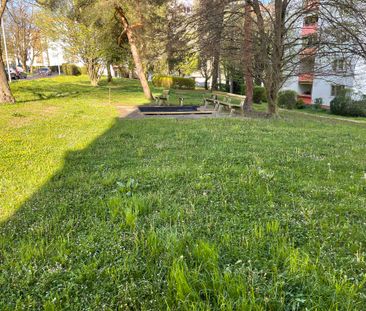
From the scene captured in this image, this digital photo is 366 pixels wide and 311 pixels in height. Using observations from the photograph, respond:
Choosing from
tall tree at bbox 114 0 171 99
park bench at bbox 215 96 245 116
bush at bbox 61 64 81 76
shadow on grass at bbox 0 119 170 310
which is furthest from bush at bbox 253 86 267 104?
bush at bbox 61 64 81 76

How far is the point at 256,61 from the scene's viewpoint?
12.7m

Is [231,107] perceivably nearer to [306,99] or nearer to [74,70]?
[306,99]

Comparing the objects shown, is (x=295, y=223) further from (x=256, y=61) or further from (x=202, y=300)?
(x=256, y=61)

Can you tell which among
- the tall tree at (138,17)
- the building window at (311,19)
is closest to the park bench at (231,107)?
the building window at (311,19)

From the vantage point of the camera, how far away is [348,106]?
23344 mm

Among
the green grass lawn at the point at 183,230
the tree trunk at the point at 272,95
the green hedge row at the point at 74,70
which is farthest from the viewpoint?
the green hedge row at the point at 74,70

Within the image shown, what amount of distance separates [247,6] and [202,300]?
13233 millimetres

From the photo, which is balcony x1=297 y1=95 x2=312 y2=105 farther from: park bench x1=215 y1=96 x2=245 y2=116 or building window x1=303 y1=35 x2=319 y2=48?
park bench x1=215 y1=96 x2=245 y2=116

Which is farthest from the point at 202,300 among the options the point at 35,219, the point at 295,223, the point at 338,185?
the point at 338,185

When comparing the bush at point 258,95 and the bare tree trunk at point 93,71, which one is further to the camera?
the bare tree trunk at point 93,71

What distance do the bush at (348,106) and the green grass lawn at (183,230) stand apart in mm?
20168

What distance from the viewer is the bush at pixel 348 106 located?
2308cm

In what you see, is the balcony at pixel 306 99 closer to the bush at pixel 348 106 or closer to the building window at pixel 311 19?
the bush at pixel 348 106

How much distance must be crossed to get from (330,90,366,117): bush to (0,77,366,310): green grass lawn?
2017 cm
